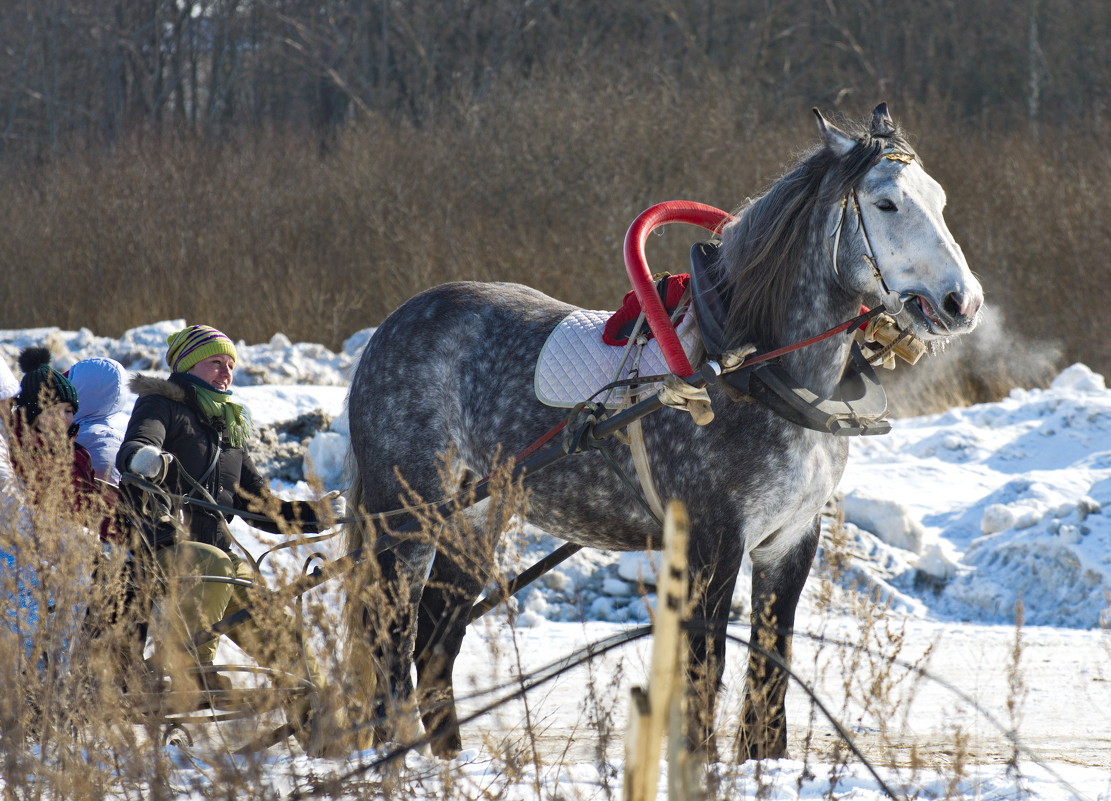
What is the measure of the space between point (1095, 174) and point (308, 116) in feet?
52.1

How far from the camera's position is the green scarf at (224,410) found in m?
4.53

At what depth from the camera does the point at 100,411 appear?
4.66 m

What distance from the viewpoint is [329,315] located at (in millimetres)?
15016

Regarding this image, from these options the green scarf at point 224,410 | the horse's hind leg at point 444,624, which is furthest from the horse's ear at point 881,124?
the green scarf at point 224,410

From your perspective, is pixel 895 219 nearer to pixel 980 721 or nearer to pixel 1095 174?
pixel 980 721

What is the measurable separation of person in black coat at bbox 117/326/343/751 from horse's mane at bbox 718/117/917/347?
Answer: 1654 millimetres

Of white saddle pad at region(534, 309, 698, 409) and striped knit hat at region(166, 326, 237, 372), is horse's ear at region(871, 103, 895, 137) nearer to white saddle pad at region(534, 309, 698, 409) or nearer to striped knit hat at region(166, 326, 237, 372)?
white saddle pad at region(534, 309, 698, 409)

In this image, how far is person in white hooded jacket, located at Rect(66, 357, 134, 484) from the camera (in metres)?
4.53

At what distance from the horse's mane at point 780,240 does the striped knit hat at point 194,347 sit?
2012 millimetres

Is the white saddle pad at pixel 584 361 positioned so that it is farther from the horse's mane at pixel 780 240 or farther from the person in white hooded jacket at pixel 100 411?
the person in white hooded jacket at pixel 100 411

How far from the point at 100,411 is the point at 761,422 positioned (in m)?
2.60

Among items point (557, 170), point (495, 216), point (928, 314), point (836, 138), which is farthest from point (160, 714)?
point (557, 170)

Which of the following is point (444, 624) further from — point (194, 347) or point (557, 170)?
point (557, 170)

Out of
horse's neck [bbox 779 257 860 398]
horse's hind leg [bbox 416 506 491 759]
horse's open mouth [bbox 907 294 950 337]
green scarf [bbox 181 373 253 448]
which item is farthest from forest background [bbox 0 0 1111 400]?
horse's open mouth [bbox 907 294 950 337]
